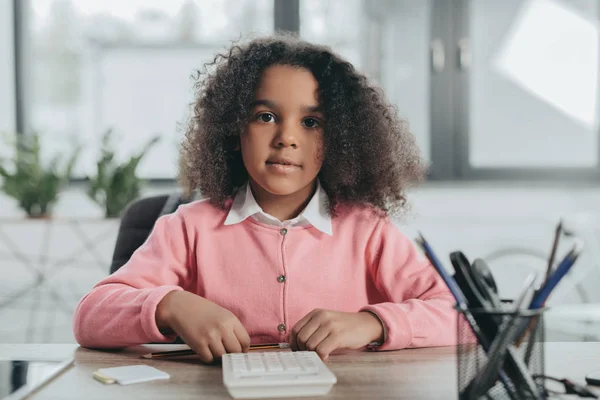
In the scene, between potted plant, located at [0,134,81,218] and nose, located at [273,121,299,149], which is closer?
nose, located at [273,121,299,149]

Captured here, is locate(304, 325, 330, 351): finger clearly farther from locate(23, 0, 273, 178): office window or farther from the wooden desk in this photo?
locate(23, 0, 273, 178): office window

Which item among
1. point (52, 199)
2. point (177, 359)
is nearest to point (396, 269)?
point (177, 359)

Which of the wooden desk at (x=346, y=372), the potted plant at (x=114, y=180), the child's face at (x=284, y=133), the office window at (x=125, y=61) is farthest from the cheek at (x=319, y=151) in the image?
the office window at (x=125, y=61)

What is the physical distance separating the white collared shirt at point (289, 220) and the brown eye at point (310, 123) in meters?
0.12

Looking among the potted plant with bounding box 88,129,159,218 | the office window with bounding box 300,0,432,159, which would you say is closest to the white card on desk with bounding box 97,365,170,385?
the potted plant with bounding box 88,129,159,218

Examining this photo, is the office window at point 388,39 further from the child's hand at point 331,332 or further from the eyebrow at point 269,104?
the child's hand at point 331,332

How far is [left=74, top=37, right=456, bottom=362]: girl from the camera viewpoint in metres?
1.11

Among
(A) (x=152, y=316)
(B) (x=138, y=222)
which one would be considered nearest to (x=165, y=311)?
(A) (x=152, y=316)

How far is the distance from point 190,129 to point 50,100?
290 cm

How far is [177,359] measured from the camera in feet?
2.88

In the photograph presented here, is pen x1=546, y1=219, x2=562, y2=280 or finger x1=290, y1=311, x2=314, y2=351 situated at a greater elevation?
pen x1=546, y1=219, x2=562, y2=280

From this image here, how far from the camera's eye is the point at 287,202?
46.9 inches

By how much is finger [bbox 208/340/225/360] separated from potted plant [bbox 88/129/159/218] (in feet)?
7.81

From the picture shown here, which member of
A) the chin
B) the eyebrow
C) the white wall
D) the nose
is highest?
the white wall
